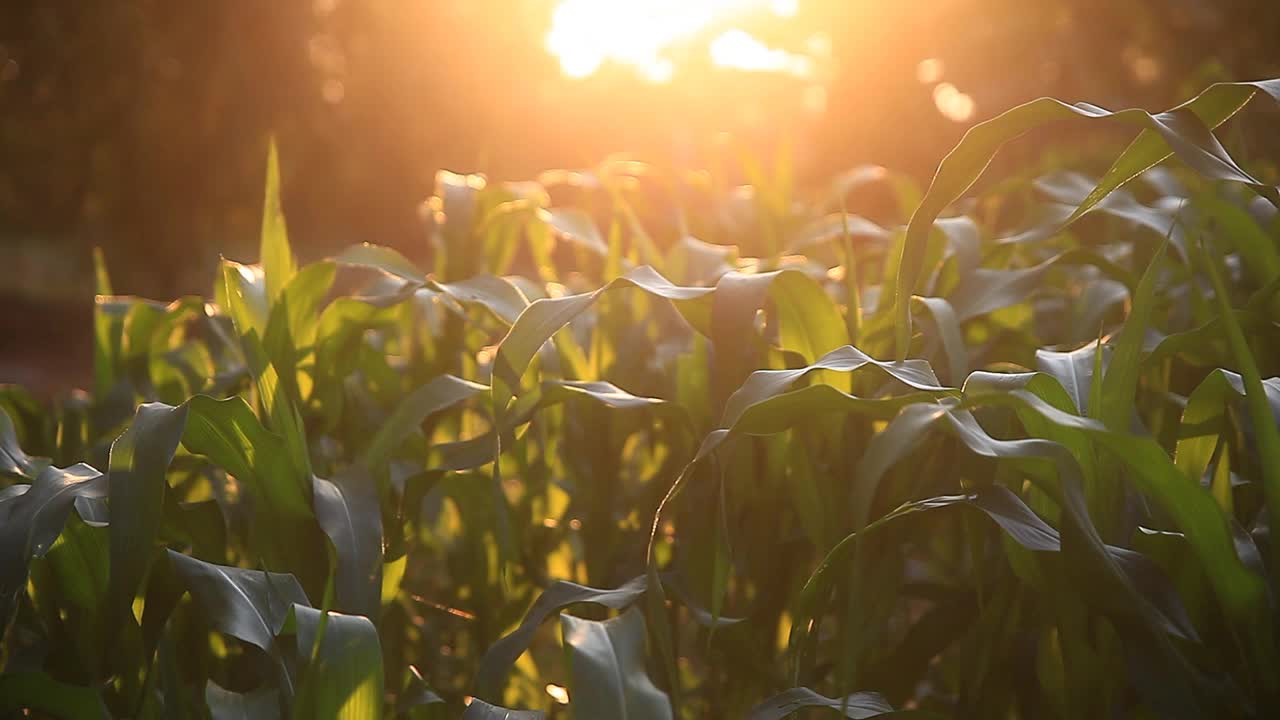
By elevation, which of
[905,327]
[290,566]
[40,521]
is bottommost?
[290,566]

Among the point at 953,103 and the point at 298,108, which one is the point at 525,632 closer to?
the point at 953,103

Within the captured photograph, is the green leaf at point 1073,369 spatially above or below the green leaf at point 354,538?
above

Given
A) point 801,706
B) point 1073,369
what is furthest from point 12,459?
point 1073,369

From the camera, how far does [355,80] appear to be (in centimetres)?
581

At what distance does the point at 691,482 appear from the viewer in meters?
0.96

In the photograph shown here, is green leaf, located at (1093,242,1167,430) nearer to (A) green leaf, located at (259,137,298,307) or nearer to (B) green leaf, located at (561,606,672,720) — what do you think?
(B) green leaf, located at (561,606,672,720)

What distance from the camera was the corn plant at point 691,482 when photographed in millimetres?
600

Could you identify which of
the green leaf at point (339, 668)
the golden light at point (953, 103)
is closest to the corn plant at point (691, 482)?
the green leaf at point (339, 668)

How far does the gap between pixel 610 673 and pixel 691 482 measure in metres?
0.33

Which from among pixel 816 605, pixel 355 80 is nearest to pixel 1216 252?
pixel 816 605

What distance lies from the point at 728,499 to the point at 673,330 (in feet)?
1.25

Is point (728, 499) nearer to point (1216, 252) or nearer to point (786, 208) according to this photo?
point (1216, 252)

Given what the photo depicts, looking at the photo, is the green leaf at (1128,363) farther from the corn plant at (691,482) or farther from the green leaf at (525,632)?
the green leaf at (525,632)

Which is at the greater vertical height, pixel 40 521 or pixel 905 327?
pixel 905 327
